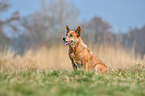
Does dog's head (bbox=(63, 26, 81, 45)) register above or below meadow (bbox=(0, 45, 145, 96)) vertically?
above

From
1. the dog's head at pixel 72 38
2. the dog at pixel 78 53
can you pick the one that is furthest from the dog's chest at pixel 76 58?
the dog's head at pixel 72 38

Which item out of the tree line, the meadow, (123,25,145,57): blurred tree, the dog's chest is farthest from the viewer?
the tree line

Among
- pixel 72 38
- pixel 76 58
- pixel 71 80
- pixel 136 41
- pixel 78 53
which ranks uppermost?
pixel 136 41

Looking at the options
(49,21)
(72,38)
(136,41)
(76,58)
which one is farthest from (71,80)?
(49,21)

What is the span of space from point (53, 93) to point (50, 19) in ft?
92.9

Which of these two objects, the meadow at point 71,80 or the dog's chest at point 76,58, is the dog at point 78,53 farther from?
the meadow at point 71,80

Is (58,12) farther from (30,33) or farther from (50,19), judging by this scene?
(30,33)

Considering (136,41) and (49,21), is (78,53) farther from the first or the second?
(49,21)

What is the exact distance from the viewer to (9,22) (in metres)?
24.7

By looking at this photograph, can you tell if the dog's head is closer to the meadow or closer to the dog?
the dog

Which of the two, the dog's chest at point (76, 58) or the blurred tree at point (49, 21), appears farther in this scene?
the blurred tree at point (49, 21)

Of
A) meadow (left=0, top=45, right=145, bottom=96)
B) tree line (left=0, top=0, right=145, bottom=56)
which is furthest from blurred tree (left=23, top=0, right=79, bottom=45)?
meadow (left=0, top=45, right=145, bottom=96)

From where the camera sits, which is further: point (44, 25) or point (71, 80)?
point (44, 25)

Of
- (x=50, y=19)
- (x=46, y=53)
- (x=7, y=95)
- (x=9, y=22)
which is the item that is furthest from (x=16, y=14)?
(x=7, y=95)
